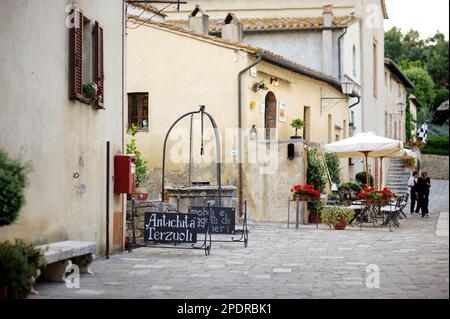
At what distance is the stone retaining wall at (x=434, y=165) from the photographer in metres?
43.9

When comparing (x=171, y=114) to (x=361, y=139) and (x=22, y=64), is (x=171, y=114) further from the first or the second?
(x=22, y=64)

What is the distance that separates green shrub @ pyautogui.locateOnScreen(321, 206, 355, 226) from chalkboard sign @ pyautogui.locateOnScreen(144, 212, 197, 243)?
7.11 meters

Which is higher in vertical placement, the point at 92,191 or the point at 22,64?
the point at 22,64

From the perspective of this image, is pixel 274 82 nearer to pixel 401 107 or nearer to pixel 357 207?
pixel 357 207

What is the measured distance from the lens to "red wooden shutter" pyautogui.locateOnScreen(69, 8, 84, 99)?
1014 centimetres

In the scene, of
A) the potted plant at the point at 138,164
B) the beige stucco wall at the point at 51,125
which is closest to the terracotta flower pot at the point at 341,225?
the potted plant at the point at 138,164

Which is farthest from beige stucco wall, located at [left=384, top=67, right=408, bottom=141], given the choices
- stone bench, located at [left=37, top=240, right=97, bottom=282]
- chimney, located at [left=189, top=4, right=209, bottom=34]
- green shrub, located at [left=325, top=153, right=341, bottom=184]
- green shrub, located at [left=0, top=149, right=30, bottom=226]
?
green shrub, located at [left=0, top=149, right=30, bottom=226]

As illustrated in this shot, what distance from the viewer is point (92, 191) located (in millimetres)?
11172

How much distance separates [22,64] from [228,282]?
330cm

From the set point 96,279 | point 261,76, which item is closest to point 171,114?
point 261,76

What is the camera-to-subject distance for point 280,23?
2748 cm

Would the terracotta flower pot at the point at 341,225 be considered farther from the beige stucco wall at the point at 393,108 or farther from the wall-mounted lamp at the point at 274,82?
the beige stucco wall at the point at 393,108

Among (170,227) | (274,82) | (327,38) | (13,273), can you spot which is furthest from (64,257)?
(327,38)
